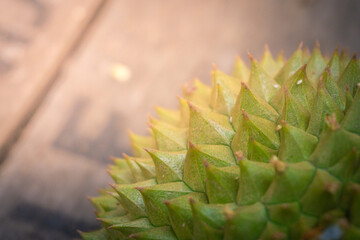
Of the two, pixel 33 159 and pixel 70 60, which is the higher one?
pixel 70 60

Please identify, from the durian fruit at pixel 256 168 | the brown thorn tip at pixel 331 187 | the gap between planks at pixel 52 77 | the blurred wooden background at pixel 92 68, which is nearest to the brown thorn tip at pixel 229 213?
the durian fruit at pixel 256 168

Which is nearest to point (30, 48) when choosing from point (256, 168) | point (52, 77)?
point (52, 77)

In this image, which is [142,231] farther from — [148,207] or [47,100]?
[47,100]

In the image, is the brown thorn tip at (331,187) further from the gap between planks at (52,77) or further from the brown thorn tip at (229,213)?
the gap between planks at (52,77)

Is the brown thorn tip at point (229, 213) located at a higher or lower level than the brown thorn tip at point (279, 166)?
lower

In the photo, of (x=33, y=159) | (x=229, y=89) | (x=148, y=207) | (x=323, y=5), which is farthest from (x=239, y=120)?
(x=323, y=5)

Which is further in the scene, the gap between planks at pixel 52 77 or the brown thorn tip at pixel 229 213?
the gap between planks at pixel 52 77

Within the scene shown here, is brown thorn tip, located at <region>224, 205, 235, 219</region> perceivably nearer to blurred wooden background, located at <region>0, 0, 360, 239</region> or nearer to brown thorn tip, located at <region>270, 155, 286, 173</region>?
brown thorn tip, located at <region>270, 155, 286, 173</region>

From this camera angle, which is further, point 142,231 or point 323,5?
point 323,5

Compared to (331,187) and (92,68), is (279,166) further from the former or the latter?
(92,68)
